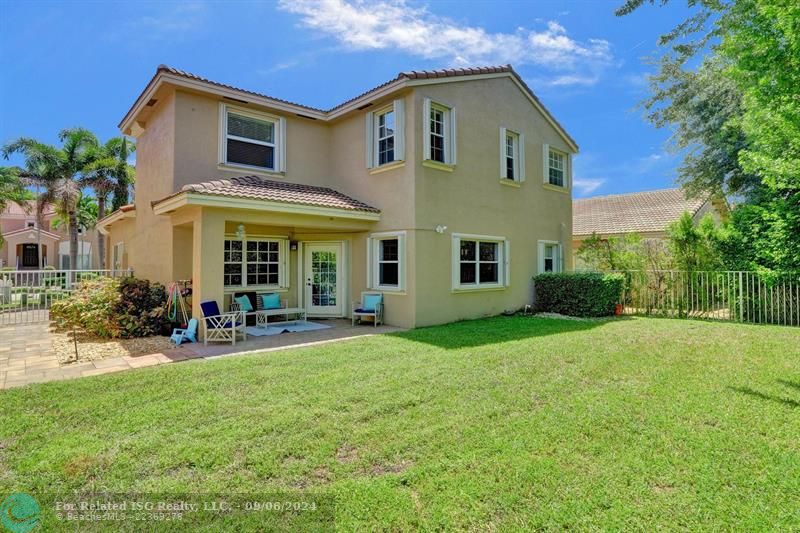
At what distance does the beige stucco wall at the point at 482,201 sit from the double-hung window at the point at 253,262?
5122 mm

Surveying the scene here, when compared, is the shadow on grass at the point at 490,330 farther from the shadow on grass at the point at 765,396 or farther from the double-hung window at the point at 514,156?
the double-hung window at the point at 514,156

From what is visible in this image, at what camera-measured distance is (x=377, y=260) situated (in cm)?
1234

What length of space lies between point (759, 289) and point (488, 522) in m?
14.3

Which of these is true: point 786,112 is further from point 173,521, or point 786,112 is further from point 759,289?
point 173,521

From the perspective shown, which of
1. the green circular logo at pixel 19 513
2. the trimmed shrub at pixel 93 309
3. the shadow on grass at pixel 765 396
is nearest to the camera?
the green circular logo at pixel 19 513

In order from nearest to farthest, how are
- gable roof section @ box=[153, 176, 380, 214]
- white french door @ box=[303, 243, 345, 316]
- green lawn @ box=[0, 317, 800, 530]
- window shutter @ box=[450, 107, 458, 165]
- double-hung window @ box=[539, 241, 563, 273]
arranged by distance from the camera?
green lawn @ box=[0, 317, 800, 530] < gable roof section @ box=[153, 176, 380, 214] < window shutter @ box=[450, 107, 458, 165] < white french door @ box=[303, 243, 345, 316] < double-hung window @ box=[539, 241, 563, 273]

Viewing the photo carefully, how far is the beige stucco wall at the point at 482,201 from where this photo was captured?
1164 centimetres

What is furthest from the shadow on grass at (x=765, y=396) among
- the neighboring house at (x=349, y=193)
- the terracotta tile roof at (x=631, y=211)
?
the terracotta tile roof at (x=631, y=211)

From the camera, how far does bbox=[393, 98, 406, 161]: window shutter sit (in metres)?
11.6

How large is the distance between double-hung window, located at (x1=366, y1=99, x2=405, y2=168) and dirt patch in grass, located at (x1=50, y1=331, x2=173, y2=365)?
773 cm

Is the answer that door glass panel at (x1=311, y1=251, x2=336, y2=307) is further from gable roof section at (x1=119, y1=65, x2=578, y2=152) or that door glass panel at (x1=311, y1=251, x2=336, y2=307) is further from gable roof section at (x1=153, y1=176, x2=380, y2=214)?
gable roof section at (x1=119, y1=65, x2=578, y2=152)

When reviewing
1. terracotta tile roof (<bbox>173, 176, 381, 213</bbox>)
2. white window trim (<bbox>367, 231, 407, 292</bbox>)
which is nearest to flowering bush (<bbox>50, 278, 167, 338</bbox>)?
terracotta tile roof (<bbox>173, 176, 381, 213</bbox>)

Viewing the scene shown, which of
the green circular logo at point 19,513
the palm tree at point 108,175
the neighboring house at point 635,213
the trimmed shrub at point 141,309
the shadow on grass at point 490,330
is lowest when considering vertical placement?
the green circular logo at point 19,513

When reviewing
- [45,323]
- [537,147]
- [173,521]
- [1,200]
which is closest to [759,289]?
[537,147]
